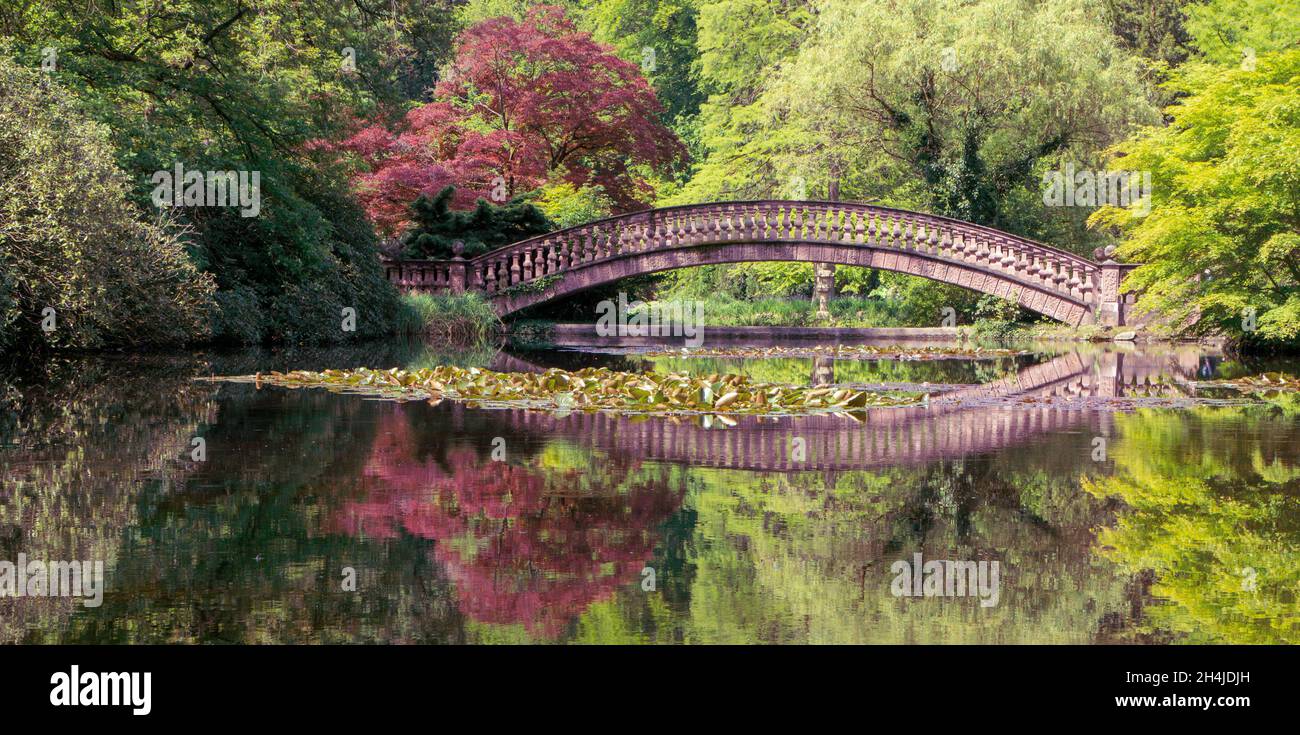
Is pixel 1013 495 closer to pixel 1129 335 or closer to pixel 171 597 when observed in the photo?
pixel 171 597

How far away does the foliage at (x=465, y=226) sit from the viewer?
28422 millimetres

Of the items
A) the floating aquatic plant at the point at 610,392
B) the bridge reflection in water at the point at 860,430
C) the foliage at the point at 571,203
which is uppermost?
the foliage at the point at 571,203

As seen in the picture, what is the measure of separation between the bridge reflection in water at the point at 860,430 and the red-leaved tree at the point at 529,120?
67.5ft

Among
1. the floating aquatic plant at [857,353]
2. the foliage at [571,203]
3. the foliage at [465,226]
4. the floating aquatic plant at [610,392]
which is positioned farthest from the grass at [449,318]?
the floating aquatic plant at [610,392]

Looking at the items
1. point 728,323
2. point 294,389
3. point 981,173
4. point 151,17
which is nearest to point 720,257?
point 728,323

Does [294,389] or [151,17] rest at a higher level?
[151,17]

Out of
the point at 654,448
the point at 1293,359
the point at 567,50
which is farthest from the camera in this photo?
the point at 567,50

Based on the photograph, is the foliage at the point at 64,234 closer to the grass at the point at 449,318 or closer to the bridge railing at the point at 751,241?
the grass at the point at 449,318

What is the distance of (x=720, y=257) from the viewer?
2798 cm

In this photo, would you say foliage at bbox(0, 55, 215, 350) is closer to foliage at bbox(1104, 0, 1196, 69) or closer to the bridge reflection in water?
the bridge reflection in water

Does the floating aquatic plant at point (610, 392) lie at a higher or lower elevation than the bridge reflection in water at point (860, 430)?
higher

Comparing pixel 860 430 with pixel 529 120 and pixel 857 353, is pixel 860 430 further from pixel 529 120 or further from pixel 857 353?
pixel 529 120

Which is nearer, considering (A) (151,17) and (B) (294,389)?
(B) (294,389)
